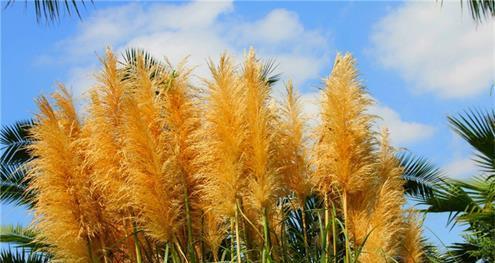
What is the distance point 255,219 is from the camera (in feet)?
18.4

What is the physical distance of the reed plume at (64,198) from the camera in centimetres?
558

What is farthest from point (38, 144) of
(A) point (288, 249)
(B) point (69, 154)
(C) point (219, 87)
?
(A) point (288, 249)

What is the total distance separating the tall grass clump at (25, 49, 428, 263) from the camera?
5.30m

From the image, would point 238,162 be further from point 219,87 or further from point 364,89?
point 364,89

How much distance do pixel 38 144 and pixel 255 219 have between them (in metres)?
1.64

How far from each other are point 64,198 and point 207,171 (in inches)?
39.6

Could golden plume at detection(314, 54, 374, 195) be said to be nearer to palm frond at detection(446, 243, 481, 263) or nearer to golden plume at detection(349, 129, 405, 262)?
golden plume at detection(349, 129, 405, 262)

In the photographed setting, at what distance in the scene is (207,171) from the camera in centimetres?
546

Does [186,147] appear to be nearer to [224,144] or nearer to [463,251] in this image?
[224,144]

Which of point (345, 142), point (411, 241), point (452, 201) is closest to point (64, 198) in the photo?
point (345, 142)

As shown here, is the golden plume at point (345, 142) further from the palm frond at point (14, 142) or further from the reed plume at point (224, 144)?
the palm frond at point (14, 142)

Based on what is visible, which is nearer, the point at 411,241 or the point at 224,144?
the point at 224,144

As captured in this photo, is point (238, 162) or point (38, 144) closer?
point (238, 162)

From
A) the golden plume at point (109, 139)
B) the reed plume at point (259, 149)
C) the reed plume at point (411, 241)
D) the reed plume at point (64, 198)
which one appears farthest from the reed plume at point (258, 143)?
the reed plume at point (411, 241)
